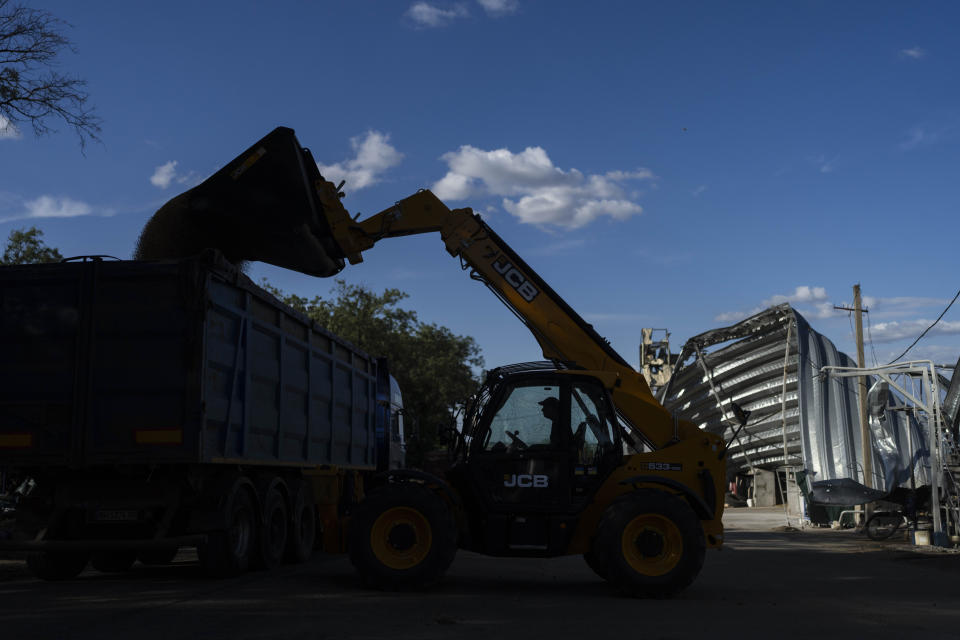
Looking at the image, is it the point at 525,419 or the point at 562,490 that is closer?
the point at 562,490

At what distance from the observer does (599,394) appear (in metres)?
10.8

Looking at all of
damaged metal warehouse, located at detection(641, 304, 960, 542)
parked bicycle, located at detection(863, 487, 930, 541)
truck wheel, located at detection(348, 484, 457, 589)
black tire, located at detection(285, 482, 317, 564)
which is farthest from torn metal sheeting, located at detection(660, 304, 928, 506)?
truck wheel, located at detection(348, 484, 457, 589)

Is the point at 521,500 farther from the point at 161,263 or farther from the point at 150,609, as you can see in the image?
the point at 161,263

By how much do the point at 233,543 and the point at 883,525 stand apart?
696 inches

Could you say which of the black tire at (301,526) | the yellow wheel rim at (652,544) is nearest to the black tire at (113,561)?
the black tire at (301,526)

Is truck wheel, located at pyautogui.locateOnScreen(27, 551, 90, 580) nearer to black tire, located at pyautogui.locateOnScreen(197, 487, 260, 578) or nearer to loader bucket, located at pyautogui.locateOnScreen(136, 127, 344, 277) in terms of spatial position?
black tire, located at pyautogui.locateOnScreen(197, 487, 260, 578)

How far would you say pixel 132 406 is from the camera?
991 centimetres

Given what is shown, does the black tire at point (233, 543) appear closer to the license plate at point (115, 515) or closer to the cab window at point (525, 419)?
the license plate at point (115, 515)

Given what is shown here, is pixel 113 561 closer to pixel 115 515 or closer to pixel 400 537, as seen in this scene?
pixel 115 515

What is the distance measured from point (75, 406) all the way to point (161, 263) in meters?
1.68

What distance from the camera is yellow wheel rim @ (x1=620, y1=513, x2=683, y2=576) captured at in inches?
395

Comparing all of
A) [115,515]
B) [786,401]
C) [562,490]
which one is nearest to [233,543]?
[115,515]

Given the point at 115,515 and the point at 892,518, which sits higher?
the point at 115,515

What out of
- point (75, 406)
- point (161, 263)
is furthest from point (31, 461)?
point (161, 263)
